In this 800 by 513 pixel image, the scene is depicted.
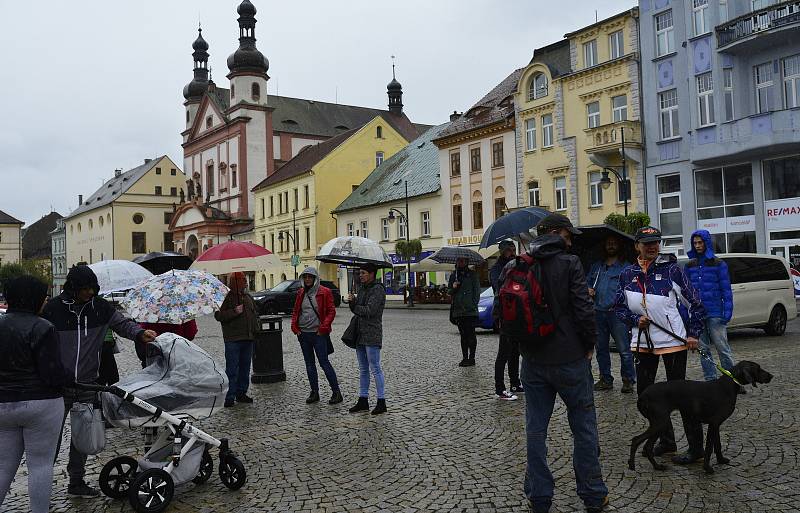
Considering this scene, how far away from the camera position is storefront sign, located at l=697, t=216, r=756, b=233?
27.8 m

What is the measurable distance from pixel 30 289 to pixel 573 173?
31587mm

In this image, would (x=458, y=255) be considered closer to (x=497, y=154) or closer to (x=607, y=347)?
(x=607, y=347)

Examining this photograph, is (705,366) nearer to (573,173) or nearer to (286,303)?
(286,303)

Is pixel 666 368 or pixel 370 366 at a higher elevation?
pixel 666 368

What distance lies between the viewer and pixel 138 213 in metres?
92.8

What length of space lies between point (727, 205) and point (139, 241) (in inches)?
3095

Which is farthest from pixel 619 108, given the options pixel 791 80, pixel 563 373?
pixel 563 373

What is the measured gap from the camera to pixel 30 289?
15.6 feet

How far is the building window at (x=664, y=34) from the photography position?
30.1 m

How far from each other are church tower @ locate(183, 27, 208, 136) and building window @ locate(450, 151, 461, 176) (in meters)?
50.5

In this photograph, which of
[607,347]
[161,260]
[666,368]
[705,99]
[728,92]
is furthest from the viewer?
[705,99]

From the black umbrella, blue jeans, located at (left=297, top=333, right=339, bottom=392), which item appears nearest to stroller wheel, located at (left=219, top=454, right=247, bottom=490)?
blue jeans, located at (left=297, top=333, right=339, bottom=392)

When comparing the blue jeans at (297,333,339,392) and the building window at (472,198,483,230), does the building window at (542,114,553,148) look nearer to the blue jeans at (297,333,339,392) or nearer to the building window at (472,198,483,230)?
the building window at (472,198,483,230)

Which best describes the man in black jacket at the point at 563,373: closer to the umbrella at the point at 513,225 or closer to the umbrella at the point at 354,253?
the umbrella at the point at 354,253
